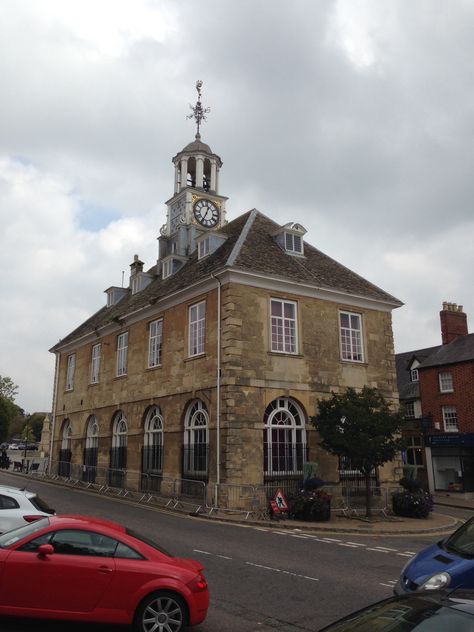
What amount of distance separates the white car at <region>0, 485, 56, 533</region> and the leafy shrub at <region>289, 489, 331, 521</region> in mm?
9559

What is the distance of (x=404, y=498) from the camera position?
835 inches

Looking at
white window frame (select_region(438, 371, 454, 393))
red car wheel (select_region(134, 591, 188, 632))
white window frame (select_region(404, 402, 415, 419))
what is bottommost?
red car wheel (select_region(134, 591, 188, 632))

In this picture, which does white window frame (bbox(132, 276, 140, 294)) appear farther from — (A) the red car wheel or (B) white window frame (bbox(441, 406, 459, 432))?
(A) the red car wheel

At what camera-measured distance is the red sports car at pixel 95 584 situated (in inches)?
242

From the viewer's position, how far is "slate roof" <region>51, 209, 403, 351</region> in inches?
888

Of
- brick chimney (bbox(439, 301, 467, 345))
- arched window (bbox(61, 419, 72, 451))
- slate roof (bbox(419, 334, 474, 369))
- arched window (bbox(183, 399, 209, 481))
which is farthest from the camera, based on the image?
brick chimney (bbox(439, 301, 467, 345))

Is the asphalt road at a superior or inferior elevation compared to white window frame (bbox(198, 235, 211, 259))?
inferior

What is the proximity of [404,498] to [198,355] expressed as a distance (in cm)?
973

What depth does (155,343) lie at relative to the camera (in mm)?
26219

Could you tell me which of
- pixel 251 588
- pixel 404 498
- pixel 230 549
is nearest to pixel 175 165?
pixel 404 498

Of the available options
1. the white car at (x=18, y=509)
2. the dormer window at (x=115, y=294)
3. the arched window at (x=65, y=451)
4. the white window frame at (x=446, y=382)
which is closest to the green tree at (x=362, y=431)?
the white car at (x=18, y=509)

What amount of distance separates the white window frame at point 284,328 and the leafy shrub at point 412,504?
6.91 meters

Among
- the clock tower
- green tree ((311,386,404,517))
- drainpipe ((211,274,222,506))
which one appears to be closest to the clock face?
the clock tower

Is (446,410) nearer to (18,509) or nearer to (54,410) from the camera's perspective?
(54,410)
